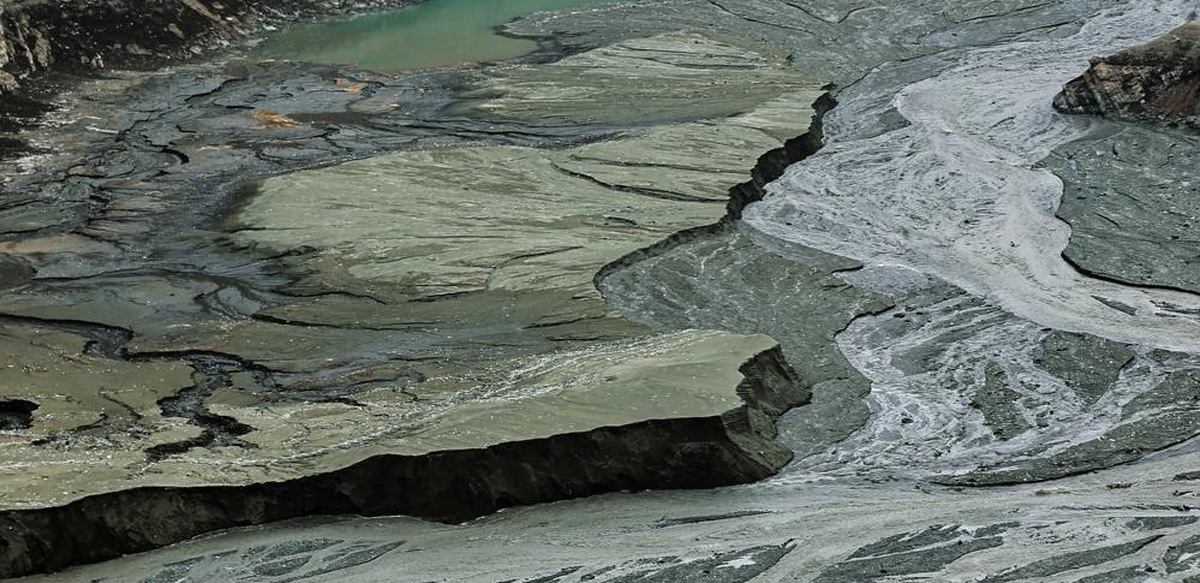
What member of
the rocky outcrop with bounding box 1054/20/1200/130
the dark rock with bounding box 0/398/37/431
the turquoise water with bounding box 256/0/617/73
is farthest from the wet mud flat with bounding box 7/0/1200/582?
the turquoise water with bounding box 256/0/617/73

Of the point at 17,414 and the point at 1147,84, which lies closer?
the point at 17,414

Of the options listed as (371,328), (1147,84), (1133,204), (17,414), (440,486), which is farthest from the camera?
(1147,84)

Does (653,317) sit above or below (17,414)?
above

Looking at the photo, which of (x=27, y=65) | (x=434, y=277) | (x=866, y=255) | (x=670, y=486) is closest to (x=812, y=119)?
(x=866, y=255)

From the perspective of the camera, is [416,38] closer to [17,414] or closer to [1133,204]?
[1133,204]

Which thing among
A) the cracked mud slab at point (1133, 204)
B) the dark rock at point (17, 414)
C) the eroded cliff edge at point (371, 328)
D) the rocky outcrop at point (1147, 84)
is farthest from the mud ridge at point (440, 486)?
the rocky outcrop at point (1147, 84)

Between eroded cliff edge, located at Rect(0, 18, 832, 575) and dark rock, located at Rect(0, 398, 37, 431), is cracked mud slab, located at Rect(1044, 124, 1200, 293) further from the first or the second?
dark rock, located at Rect(0, 398, 37, 431)

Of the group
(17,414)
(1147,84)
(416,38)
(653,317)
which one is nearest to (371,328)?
(653,317)
